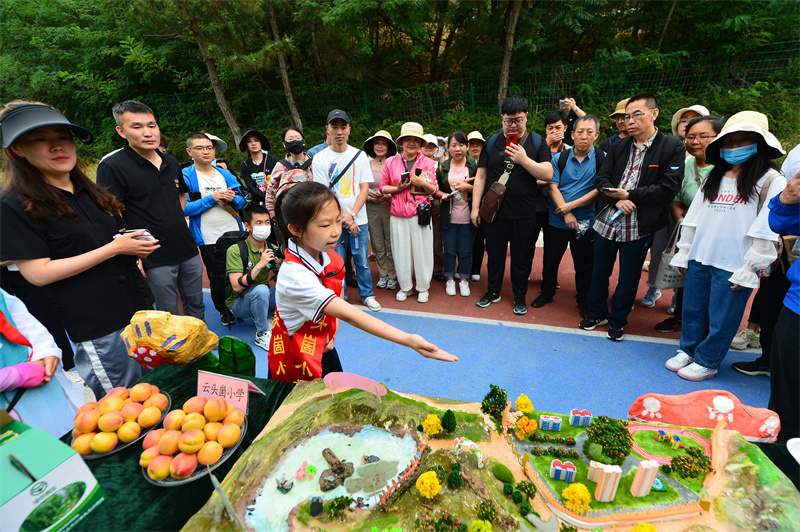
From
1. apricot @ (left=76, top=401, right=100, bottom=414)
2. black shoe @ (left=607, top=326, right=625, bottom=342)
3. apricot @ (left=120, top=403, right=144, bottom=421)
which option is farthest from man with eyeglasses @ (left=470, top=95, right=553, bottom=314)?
apricot @ (left=76, top=401, right=100, bottom=414)

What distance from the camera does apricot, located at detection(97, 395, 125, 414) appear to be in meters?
1.47

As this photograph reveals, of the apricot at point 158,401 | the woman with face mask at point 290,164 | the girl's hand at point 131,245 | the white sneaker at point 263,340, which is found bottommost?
the white sneaker at point 263,340

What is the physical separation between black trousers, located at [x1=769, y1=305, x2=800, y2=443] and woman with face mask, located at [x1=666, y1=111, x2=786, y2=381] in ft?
2.32

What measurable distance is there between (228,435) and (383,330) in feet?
Answer: 2.33

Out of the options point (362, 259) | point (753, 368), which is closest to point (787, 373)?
point (753, 368)

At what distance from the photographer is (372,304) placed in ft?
→ 14.1

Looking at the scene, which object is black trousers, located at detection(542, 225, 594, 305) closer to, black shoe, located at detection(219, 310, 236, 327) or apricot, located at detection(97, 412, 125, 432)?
black shoe, located at detection(219, 310, 236, 327)

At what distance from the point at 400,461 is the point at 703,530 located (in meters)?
0.95

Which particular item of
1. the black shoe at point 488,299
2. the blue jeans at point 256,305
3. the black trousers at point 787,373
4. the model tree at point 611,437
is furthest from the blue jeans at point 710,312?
the blue jeans at point 256,305

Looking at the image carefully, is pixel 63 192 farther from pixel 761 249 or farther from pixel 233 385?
pixel 761 249

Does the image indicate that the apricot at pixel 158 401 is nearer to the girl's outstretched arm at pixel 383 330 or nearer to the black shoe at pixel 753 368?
the girl's outstretched arm at pixel 383 330

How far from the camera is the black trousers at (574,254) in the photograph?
3.93 metres

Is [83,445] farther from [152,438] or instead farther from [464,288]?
[464,288]

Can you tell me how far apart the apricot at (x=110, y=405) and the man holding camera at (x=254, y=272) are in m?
1.96
